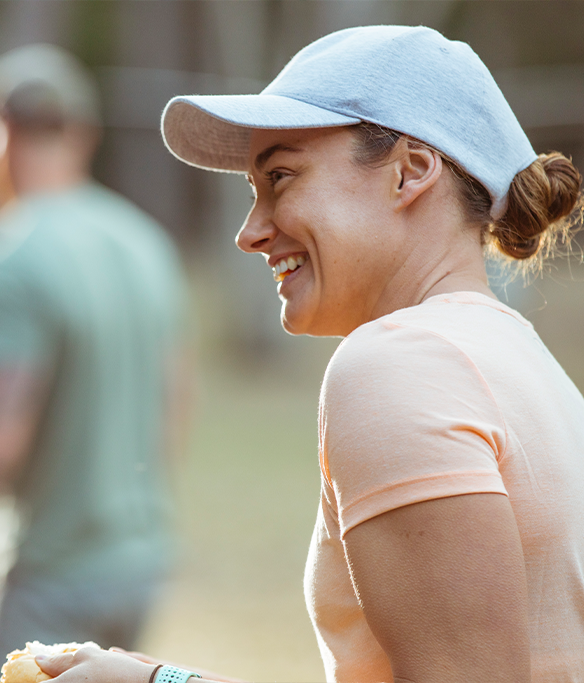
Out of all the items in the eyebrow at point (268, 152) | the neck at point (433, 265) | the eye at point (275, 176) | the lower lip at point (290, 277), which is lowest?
the lower lip at point (290, 277)

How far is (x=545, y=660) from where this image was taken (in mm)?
1232

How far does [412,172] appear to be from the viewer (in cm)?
153

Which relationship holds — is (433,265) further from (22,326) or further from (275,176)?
(22,326)

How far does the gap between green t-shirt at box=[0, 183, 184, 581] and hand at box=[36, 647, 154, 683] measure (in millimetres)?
1534

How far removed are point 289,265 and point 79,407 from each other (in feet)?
5.06

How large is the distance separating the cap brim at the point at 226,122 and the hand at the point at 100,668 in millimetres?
933

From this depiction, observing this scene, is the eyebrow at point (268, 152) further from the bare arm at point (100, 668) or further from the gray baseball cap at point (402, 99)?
the bare arm at point (100, 668)

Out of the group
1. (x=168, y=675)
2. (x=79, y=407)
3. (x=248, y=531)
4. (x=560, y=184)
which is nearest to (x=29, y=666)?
(x=168, y=675)

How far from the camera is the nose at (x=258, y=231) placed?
1702 mm

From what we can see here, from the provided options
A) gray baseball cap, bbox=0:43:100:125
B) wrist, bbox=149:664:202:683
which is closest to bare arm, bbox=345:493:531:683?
wrist, bbox=149:664:202:683

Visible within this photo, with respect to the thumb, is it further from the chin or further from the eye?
the eye

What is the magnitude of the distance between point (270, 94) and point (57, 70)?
241 centimetres

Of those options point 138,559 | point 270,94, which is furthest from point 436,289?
point 138,559

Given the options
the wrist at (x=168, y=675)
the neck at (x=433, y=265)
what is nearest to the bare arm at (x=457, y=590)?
the wrist at (x=168, y=675)
